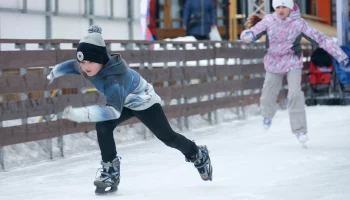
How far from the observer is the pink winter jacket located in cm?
1020

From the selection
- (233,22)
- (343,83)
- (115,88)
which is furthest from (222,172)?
(233,22)

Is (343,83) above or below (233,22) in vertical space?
below

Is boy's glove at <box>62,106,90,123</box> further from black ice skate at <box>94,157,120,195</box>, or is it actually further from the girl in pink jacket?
the girl in pink jacket

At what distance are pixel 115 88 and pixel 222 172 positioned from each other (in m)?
1.96

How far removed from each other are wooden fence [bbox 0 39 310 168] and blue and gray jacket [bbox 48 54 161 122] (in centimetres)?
199

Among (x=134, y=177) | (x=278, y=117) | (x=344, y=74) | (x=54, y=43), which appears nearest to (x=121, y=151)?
(x=54, y=43)

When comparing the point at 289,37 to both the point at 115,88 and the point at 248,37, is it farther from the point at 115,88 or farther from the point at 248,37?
the point at 115,88

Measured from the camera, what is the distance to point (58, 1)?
15.2m

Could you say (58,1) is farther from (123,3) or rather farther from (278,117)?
(278,117)

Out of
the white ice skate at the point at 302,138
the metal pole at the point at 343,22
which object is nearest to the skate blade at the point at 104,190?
the white ice skate at the point at 302,138

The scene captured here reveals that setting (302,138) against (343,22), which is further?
(343,22)

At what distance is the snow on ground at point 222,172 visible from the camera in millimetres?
6906

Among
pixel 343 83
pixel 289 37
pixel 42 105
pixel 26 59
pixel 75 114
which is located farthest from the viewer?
pixel 343 83

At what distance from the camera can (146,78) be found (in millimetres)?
11281
